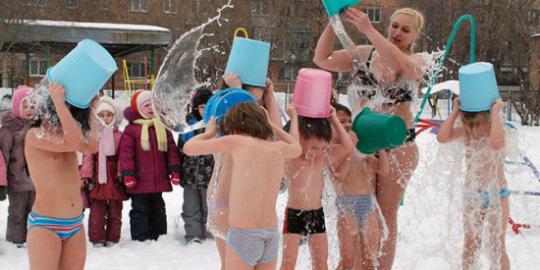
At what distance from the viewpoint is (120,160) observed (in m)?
5.69

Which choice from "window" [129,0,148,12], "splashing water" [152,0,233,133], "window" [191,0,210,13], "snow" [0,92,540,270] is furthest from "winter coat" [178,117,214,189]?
"window" [129,0,148,12]

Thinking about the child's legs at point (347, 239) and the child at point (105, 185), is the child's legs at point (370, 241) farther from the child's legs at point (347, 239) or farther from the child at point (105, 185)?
the child at point (105, 185)

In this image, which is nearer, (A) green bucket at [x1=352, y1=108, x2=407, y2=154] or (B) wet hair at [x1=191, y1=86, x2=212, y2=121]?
(A) green bucket at [x1=352, y1=108, x2=407, y2=154]

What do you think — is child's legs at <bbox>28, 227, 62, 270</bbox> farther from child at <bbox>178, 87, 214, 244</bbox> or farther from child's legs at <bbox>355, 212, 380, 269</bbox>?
child at <bbox>178, 87, 214, 244</bbox>

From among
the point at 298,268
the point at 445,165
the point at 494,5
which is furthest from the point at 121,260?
the point at 494,5

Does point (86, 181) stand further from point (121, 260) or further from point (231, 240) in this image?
point (231, 240)

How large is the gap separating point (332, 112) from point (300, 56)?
96.3 ft

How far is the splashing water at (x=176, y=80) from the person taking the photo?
405 centimetres

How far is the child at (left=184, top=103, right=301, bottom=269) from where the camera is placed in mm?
3047

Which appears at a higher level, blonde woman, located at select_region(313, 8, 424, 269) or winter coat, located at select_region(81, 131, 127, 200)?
blonde woman, located at select_region(313, 8, 424, 269)

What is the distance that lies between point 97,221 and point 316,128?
117 inches

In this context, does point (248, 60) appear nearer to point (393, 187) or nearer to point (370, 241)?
point (393, 187)

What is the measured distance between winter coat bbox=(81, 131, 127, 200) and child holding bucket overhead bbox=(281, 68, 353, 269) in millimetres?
2583

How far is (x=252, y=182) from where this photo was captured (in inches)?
120
